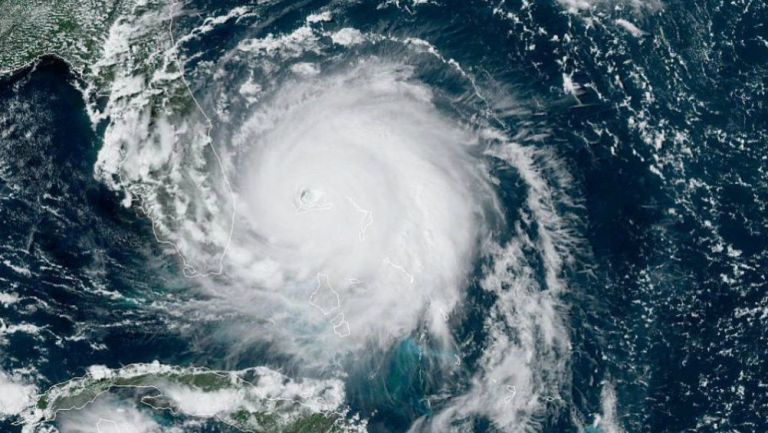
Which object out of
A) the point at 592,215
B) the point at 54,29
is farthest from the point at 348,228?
the point at 54,29

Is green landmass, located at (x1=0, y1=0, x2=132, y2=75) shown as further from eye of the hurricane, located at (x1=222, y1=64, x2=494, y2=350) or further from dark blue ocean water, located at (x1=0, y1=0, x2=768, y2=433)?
eye of the hurricane, located at (x1=222, y1=64, x2=494, y2=350)

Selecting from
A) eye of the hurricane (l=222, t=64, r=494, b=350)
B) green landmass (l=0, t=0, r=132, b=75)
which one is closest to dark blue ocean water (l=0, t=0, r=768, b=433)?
green landmass (l=0, t=0, r=132, b=75)

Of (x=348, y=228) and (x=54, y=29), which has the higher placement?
(x=54, y=29)

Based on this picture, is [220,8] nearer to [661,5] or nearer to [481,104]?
[481,104]

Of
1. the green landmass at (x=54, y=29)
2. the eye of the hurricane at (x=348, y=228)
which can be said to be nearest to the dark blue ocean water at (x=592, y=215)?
the green landmass at (x=54, y=29)

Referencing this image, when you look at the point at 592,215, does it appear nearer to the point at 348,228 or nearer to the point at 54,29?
the point at 348,228

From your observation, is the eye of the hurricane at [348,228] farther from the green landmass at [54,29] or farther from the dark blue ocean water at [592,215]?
the green landmass at [54,29]
